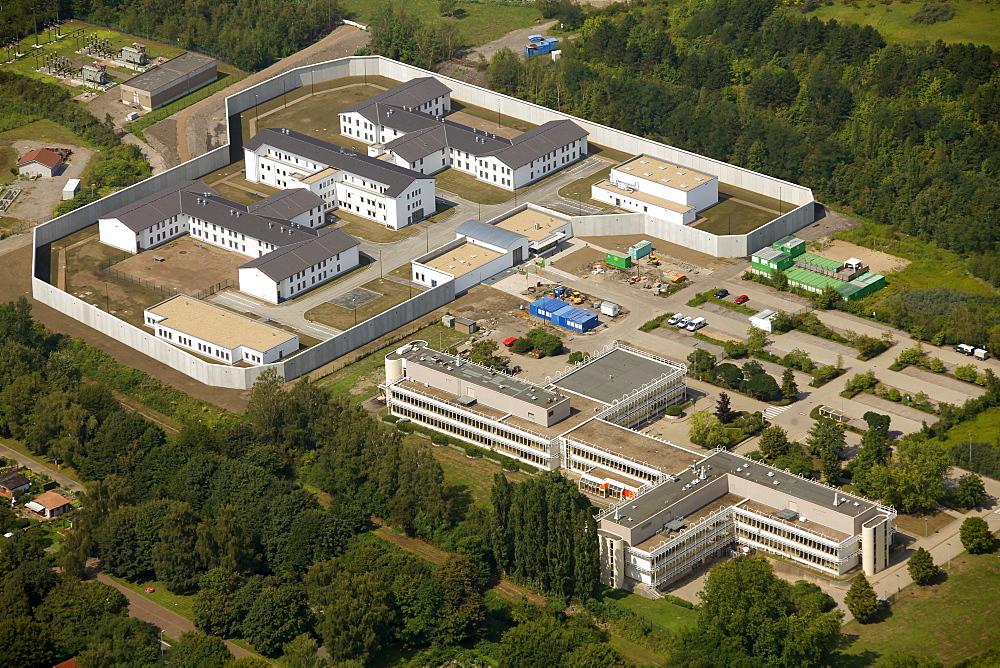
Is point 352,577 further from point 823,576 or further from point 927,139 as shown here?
point 927,139

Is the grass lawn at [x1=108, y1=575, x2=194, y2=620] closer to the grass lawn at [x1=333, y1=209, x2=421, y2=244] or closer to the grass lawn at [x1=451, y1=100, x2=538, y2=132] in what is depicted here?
the grass lawn at [x1=333, y1=209, x2=421, y2=244]

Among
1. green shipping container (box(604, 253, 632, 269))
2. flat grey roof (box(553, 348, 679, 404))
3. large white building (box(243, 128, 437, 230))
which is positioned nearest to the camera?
flat grey roof (box(553, 348, 679, 404))

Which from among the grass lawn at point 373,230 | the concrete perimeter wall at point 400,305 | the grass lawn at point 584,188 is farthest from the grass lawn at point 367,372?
the grass lawn at point 584,188

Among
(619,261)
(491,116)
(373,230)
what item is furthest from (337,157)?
(619,261)

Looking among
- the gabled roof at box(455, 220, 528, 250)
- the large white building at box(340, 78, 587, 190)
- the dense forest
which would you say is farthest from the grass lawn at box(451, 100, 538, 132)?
the gabled roof at box(455, 220, 528, 250)

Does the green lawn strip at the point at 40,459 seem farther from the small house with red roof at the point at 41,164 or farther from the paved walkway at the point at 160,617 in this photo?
the small house with red roof at the point at 41,164

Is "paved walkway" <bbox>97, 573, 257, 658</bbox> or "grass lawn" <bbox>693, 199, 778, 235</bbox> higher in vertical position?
"grass lawn" <bbox>693, 199, 778, 235</bbox>
